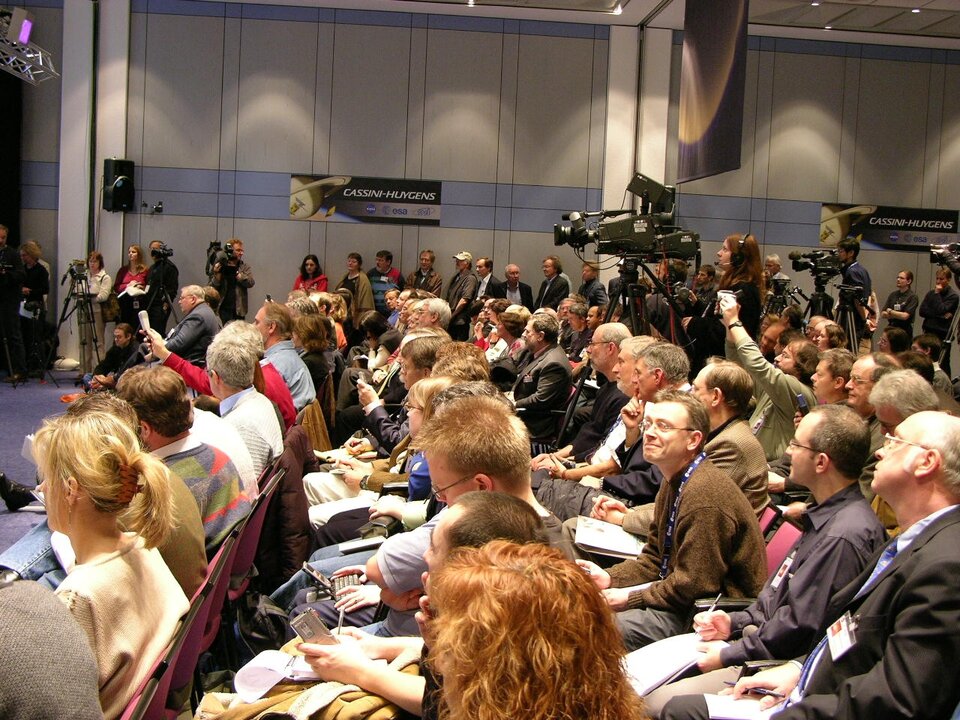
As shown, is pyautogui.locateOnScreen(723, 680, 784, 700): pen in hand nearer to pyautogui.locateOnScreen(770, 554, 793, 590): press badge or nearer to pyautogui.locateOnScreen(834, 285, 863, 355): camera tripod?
pyautogui.locateOnScreen(770, 554, 793, 590): press badge

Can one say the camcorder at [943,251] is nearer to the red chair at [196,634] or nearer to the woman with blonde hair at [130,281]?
the red chair at [196,634]

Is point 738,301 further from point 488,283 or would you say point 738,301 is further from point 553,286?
Result: point 488,283

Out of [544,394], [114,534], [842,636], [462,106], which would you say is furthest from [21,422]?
[842,636]

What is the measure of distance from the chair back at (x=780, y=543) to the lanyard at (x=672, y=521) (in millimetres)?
313

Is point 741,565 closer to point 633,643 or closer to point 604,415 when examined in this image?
point 633,643

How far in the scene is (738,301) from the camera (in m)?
6.41

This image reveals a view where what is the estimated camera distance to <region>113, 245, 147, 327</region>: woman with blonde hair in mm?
11453

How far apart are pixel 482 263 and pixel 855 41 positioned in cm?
584

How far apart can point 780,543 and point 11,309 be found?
961 cm

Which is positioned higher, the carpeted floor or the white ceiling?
the white ceiling

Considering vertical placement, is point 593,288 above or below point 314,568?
above

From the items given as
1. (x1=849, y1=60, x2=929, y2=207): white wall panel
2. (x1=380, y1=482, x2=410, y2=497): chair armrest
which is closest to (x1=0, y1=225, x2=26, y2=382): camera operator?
(x1=380, y1=482, x2=410, y2=497): chair armrest

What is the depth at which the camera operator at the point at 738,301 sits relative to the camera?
6.36 m

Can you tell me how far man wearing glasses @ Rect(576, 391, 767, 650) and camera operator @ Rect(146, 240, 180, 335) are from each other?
30.5ft
